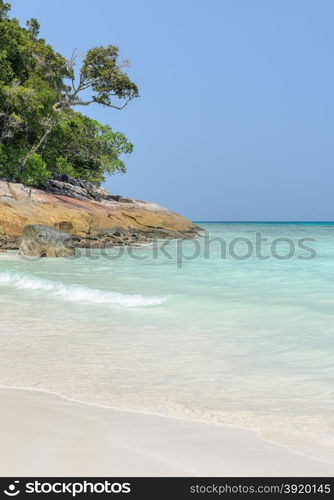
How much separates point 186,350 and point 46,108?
88.5 feet

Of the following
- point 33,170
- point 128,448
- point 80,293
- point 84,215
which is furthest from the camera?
point 33,170

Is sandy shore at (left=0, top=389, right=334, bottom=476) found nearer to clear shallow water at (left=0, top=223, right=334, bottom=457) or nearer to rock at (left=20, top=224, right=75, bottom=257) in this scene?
clear shallow water at (left=0, top=223, right=334, bottom=457)

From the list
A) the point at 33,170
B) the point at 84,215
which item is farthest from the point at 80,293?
the point at 33,170

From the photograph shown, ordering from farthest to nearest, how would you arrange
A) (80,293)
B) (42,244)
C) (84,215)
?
(84,215) → (42,244) → (80,293)

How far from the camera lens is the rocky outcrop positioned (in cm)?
2311

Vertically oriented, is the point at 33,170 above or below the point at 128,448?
above

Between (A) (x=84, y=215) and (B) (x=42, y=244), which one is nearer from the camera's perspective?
(B) (x=42, y=244)

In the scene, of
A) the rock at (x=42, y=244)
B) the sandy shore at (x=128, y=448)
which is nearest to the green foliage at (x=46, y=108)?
the rock at (x=42, y=244)

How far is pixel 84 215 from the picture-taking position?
1054 inches

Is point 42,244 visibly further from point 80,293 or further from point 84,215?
point 80,293

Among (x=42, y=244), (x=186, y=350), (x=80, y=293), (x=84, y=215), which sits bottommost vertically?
(x=186, y=350)

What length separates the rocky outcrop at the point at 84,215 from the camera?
910 inches

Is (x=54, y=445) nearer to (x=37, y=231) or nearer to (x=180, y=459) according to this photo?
(x=180, y=459)

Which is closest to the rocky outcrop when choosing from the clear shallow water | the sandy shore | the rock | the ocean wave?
the rock
